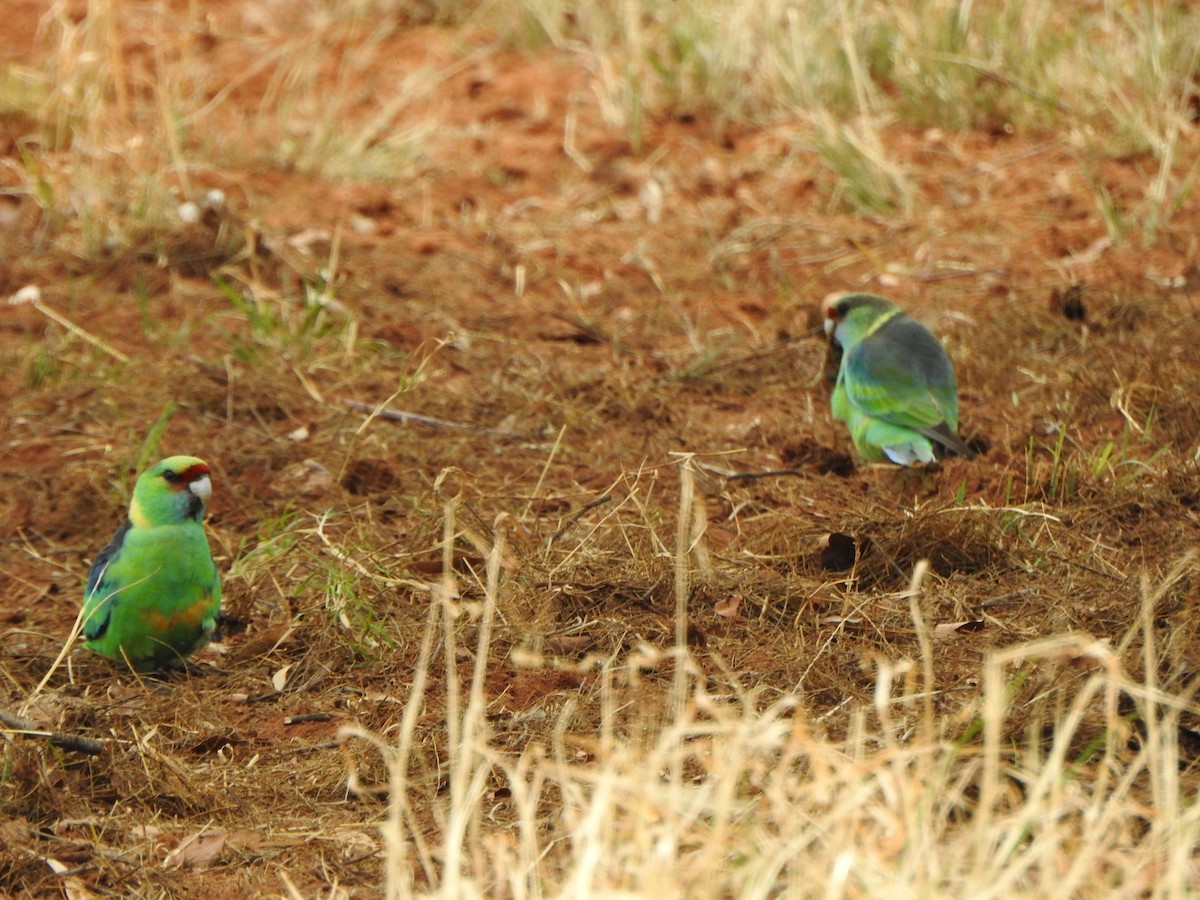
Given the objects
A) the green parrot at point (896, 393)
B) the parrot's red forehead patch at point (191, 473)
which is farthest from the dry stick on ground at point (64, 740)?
the green parrot at point (896, 393)

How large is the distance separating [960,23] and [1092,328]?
2467mm

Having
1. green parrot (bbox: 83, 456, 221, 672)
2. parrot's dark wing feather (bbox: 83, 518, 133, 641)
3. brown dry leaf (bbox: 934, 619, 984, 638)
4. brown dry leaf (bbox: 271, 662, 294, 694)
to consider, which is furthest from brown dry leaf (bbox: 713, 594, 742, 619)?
parrot's dark wing feather (bbox: 83, 518, 133, 641)

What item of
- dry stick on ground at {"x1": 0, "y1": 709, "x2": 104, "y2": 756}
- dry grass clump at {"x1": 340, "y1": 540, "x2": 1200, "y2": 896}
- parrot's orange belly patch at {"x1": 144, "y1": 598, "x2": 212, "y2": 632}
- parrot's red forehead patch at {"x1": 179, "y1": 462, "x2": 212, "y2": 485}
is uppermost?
dry grass clump at {"x1": 340, "y1": 540, "x2": 1200, "y2": 896}

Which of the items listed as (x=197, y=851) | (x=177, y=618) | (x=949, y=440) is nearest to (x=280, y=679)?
(x=177, y=618)

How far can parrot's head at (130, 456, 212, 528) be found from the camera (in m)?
3.94

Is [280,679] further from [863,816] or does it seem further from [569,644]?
[863,816]

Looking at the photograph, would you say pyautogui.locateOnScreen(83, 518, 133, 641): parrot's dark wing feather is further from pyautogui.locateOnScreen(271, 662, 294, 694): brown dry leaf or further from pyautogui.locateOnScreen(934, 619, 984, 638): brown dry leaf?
pyautogui.locateOnScreen(934, 619, 984, 638): brown dry leaf

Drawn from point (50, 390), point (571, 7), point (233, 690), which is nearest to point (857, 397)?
point (233, 690)

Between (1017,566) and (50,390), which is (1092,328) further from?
(50,390)

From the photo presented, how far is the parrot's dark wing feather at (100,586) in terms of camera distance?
12.5 ft

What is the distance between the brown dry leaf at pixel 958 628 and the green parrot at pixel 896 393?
1071 mm

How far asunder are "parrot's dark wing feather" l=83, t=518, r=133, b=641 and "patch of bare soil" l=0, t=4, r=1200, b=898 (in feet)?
0.48

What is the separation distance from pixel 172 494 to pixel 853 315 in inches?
90.4

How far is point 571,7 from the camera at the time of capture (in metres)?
9.09
